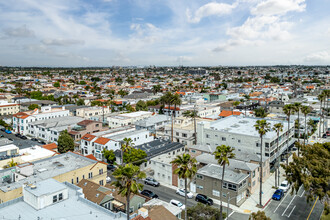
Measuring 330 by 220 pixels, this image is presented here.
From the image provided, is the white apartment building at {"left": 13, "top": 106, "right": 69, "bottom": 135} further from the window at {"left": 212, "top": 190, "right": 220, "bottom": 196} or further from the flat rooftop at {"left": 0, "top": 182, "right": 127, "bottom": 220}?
the window at {"left": 212, "top": 190, "right": 220, "bottom": 196}

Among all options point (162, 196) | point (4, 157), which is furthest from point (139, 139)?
point (4, 157)

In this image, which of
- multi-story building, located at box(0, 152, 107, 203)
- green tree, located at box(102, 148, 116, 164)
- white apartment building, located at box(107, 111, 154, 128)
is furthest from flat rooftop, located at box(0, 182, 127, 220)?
white apartment building, located at box(107, 111, 154, 128)

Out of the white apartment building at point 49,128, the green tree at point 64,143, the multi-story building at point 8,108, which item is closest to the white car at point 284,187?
the green tree at point 64,143

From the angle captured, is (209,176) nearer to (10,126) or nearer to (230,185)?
(230,185)

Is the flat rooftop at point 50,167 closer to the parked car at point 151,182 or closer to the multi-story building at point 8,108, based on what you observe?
the parked car at point 151,182

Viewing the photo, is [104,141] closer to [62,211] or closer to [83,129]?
[83,129]

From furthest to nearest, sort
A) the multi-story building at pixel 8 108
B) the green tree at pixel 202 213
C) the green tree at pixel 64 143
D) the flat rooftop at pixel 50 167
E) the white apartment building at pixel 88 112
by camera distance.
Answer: the multi-story building at pixel 8 108 → the white apartment building at pixel 88 112 → the green tree at pixel 64 143 → the flat rooftop at pixel 50 167 → the green tree at pixel 202 213

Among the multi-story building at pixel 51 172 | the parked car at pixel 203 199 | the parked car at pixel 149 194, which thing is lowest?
the parked car at pixel 203 199
